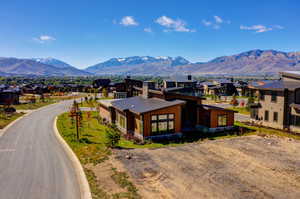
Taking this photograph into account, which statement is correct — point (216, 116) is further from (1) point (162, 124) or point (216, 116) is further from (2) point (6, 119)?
(2) point (6, 119)

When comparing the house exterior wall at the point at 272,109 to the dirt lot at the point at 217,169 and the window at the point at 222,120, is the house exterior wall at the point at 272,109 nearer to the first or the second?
the dirt lot at the point at 217,169

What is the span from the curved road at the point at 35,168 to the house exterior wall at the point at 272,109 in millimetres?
29678

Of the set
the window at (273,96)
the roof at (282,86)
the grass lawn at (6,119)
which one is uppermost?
the roof at (282,86)

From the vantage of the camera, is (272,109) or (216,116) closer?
(216,116)

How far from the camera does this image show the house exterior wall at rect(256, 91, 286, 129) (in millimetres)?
34781

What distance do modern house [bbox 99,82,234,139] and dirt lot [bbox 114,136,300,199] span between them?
429 cm

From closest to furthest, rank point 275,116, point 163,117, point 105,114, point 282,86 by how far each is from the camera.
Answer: point 163,117 → point 282,86 → point 275,116 → point 105,114

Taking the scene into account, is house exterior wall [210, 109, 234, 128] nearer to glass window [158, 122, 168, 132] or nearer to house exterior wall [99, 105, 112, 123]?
glass window [158, 122, 168, 132]

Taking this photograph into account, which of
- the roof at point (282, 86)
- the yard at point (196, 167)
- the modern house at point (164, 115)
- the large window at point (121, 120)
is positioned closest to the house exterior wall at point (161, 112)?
the modern house at point (164, 115)

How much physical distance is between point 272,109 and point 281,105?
5.86 ft

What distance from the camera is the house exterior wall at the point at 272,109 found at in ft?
114

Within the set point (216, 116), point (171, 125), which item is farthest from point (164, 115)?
point (216, 116)

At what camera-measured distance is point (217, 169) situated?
1977cm

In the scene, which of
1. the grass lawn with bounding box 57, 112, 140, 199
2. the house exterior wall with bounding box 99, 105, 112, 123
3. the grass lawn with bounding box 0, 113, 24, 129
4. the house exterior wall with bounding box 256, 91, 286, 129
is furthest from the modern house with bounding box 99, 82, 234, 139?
the grass lawn with bounding box 0, 113, 24, 129
